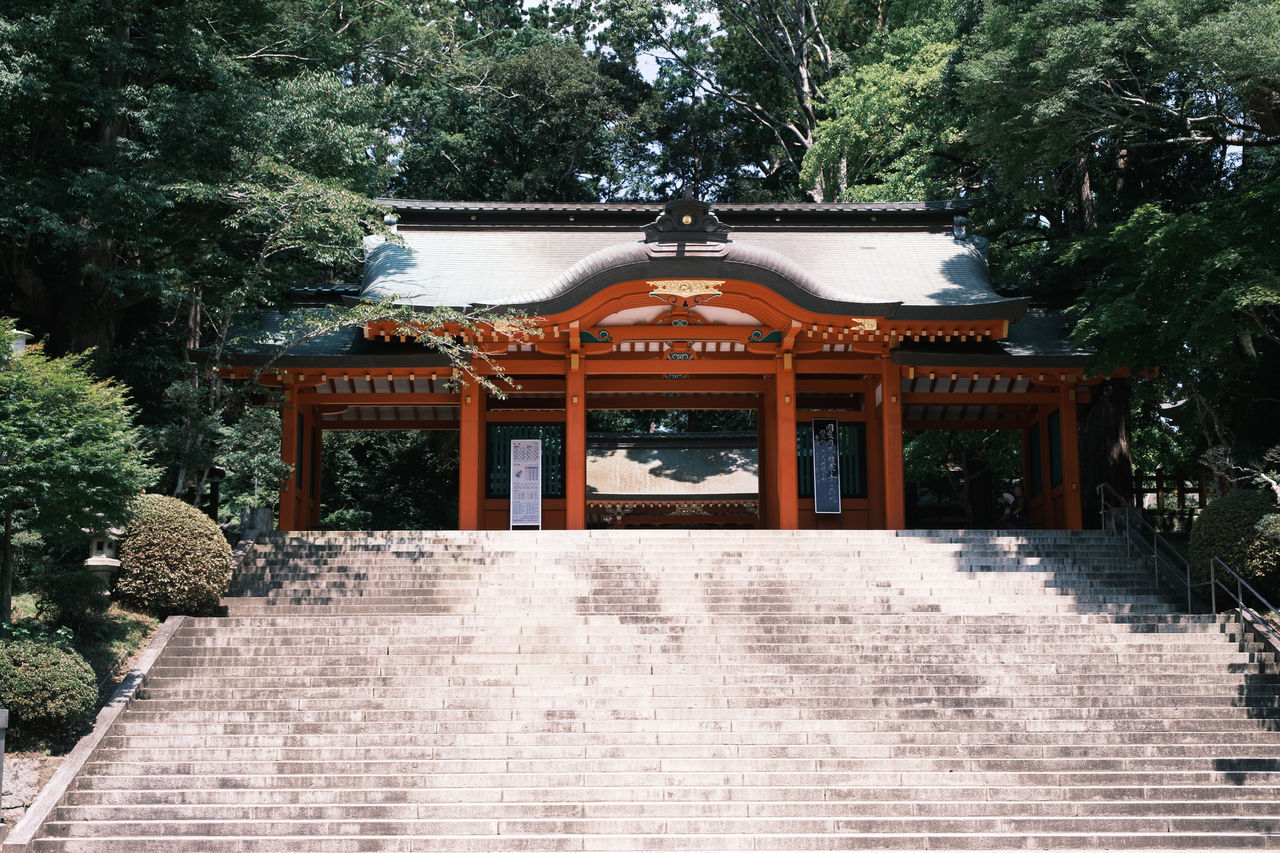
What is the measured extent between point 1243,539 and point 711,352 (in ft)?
23.0

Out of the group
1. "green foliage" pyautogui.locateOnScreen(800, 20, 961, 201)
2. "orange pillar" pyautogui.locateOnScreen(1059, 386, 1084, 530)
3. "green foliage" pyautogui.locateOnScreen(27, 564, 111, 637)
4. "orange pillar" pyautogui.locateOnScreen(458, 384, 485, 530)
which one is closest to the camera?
"green foliage" pyautogui.locateOnScreen(27, 564, 111, 637)

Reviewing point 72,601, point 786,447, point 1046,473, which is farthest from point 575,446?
point 1046,473

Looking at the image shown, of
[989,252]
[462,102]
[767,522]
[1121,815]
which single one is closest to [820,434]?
[767,522]

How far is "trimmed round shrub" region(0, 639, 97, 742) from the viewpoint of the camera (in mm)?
8008

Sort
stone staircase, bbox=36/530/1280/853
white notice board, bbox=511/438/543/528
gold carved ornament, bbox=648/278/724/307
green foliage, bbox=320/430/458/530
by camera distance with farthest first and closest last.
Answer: green foliage, bbox=320/430/458/530, white notice board, bbox=511/438/543/528, gold carved ornament, bbox=648/278/724/307, stone staircase, bbox=36/530/1280/853

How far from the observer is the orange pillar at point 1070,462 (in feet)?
49.0

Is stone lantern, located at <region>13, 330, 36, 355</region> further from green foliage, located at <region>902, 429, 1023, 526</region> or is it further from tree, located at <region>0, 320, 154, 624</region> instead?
green foliage, located at <region>902, 429, 1023, 526</region>

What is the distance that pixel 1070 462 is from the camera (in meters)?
15.0

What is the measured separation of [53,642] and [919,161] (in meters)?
17.4

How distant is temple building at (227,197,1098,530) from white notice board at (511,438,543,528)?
0.05 metres

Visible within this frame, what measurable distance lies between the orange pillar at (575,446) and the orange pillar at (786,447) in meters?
2.55

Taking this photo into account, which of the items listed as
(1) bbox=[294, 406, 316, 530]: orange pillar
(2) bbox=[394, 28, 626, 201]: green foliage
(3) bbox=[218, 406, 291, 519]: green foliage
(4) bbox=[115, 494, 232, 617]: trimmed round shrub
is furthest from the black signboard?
(2) bbox=[394, 28, 626, 201]: green foliage

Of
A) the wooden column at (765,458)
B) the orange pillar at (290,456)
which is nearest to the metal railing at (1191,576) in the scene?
the wooden column at (765,458)

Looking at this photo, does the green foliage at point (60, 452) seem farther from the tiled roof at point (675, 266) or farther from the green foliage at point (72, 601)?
the tiled roof at point (675, 266)
